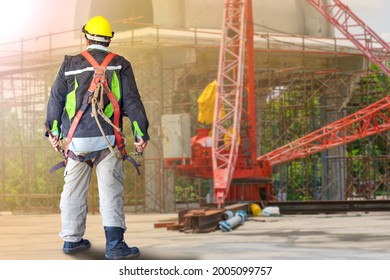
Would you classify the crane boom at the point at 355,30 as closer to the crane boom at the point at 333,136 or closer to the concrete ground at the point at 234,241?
the concrete ground at the point at 234,241

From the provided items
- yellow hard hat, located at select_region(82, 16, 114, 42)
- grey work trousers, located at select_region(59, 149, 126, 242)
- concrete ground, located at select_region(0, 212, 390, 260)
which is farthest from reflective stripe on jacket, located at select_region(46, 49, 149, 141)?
concrete ground, located at select_region(0, 212, 390, 260)

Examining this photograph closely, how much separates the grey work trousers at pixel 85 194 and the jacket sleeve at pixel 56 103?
1.05 ft

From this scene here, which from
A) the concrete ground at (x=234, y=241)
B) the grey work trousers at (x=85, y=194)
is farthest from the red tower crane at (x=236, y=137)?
the grey work trousers at (x=85, y=194)

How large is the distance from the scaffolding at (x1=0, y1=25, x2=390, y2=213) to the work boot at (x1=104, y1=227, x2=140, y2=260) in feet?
23.2

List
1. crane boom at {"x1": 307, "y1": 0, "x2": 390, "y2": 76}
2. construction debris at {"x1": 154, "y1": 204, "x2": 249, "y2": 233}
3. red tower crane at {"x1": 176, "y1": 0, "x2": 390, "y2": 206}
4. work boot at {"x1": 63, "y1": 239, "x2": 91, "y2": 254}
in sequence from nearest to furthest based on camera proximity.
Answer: work boot at {"x1": 63, "y1": 239, "x2": 91, "y2": 254} → construction debris at {"x1": 154, "y1": 204, "x2": 249, "y2": 233} → crane boom at {"x1": 307, "y1": 0, "x2": 390, "y2": 76} → red tower crane at {"x1": 176, "y1": 0, "x2": 390, "y2": 206}

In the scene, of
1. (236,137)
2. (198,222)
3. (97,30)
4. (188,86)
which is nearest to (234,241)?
(198,222)

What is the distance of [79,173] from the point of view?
25.2ft

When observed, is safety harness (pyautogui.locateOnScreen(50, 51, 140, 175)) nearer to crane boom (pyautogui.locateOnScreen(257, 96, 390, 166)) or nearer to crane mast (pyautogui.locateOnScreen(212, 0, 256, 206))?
crane mast (pyautogui.locateOnScreen(212, 0, 256, 206))

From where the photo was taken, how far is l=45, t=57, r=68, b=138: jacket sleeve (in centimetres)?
756

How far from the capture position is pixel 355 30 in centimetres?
1694

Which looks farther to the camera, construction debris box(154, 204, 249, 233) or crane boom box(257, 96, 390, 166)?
crane boom box(257, 96, 390, 166)

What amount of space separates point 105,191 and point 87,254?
899mm
